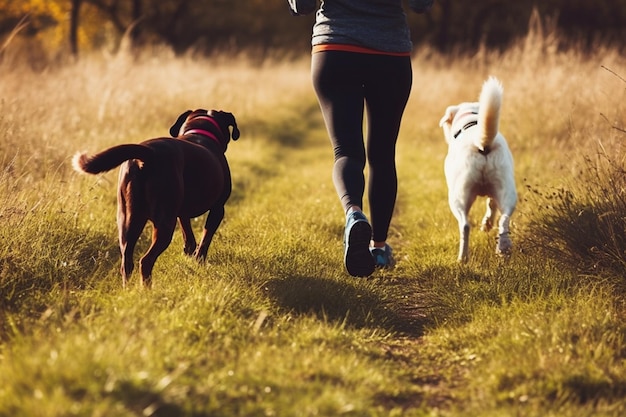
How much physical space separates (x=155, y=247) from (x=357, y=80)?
53.7 inches

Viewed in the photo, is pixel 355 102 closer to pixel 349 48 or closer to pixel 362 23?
pixel 349 48

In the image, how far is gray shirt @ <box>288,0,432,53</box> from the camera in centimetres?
386

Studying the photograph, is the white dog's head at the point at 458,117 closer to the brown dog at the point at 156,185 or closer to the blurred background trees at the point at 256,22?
the brown dog at the point at 156,185

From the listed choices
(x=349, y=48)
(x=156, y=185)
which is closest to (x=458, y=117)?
(x=349, y=48)

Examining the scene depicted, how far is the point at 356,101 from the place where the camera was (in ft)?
13.3

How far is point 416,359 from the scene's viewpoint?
3.27 meters

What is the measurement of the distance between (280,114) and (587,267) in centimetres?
941

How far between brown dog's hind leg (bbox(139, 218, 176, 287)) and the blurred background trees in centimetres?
1736

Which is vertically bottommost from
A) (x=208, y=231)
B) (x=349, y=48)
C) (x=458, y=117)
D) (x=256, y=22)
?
(x=256, y=22)

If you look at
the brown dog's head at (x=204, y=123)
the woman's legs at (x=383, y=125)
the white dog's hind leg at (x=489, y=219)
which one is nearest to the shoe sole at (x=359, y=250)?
the woman's legs at (x=383, y=125)

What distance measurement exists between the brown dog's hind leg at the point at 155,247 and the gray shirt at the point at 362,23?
1263 mm

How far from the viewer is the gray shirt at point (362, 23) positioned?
152 inches

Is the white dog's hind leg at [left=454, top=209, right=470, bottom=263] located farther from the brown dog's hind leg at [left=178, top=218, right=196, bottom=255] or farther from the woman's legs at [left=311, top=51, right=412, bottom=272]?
the brown dog's hind leg at [left=178, top=218, right=196, bottom=255]

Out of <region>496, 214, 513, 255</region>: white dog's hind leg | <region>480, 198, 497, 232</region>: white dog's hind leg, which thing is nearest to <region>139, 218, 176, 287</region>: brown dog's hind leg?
<region>496, 214, 513, 255</region>: white dog's hind leg
